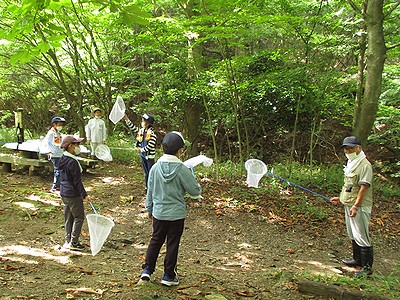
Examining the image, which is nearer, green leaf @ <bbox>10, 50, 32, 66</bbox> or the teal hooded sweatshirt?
green leaf @ <bbox>10, 50, 32, 66</bbox>

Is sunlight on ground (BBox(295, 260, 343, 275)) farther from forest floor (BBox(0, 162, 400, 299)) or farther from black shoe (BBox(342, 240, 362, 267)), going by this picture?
black shoe (BBox(342, 240, 362, 267))

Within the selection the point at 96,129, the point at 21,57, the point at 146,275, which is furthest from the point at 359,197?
the point at 96,129

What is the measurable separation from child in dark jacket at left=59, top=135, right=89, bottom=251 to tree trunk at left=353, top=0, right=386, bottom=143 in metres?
6.70

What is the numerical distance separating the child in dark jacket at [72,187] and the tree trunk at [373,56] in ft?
22.0

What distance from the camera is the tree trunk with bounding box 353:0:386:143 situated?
7.92 metres

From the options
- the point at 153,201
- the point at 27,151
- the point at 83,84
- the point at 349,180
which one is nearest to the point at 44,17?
the point at 153,201

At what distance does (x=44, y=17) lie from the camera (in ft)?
11.1

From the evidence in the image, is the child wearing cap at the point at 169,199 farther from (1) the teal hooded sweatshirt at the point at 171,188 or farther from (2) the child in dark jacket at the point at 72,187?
(2) the child in dark jacket at the point at 72,187

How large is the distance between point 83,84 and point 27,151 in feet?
17.9

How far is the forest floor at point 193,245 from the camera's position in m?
3.98

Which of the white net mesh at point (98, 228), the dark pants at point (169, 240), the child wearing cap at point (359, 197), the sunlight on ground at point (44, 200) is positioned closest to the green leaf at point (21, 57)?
the dark pants at point (169, 240)

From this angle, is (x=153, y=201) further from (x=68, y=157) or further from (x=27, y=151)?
(x=27, y=151)

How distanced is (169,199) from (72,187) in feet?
6.70

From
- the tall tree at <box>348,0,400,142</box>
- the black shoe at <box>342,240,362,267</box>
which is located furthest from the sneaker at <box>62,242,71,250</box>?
the tall tree at <box>348,0,400,142</box>
